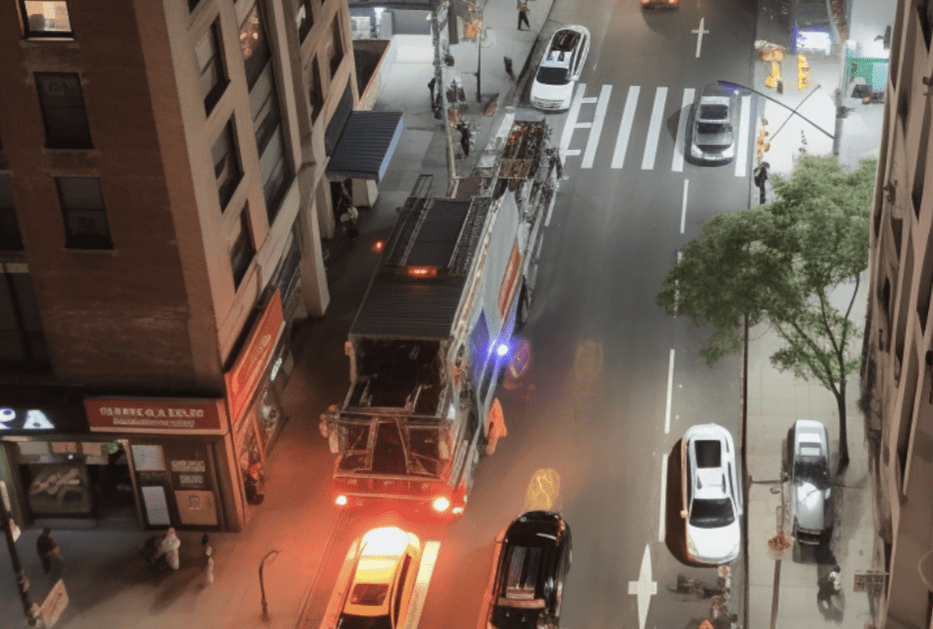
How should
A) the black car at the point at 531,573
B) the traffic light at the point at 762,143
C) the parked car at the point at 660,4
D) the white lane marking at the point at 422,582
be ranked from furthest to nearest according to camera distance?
the parked car at the point at 660,4, the traffic light at the point at 762,143, the white lane marking at the point at 422,582, the black car at the point at 531,573

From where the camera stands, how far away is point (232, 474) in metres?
37.9

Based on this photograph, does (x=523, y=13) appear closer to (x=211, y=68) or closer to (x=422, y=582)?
(x=211, y=68)

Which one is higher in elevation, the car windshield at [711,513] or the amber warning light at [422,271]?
the amber warning light at [422,271]

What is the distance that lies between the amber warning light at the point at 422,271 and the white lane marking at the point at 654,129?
71.0 ft

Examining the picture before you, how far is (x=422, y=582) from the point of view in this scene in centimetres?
3672

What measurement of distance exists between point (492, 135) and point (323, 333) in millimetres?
16913

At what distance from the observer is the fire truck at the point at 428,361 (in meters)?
35.7

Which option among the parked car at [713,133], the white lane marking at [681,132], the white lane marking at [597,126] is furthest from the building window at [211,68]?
the parked car at [713,133]

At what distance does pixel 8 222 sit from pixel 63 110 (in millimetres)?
4110

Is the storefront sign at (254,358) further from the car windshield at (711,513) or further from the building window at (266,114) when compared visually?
Answer: the car windshield at (711,513)

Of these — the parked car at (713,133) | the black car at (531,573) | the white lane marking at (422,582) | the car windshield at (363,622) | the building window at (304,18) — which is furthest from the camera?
the parked car at (713,133)

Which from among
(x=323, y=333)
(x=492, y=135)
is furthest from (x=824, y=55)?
(x=323, y=333)

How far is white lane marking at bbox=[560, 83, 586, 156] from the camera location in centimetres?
5919

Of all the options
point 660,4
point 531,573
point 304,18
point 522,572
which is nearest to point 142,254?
point 522,572
